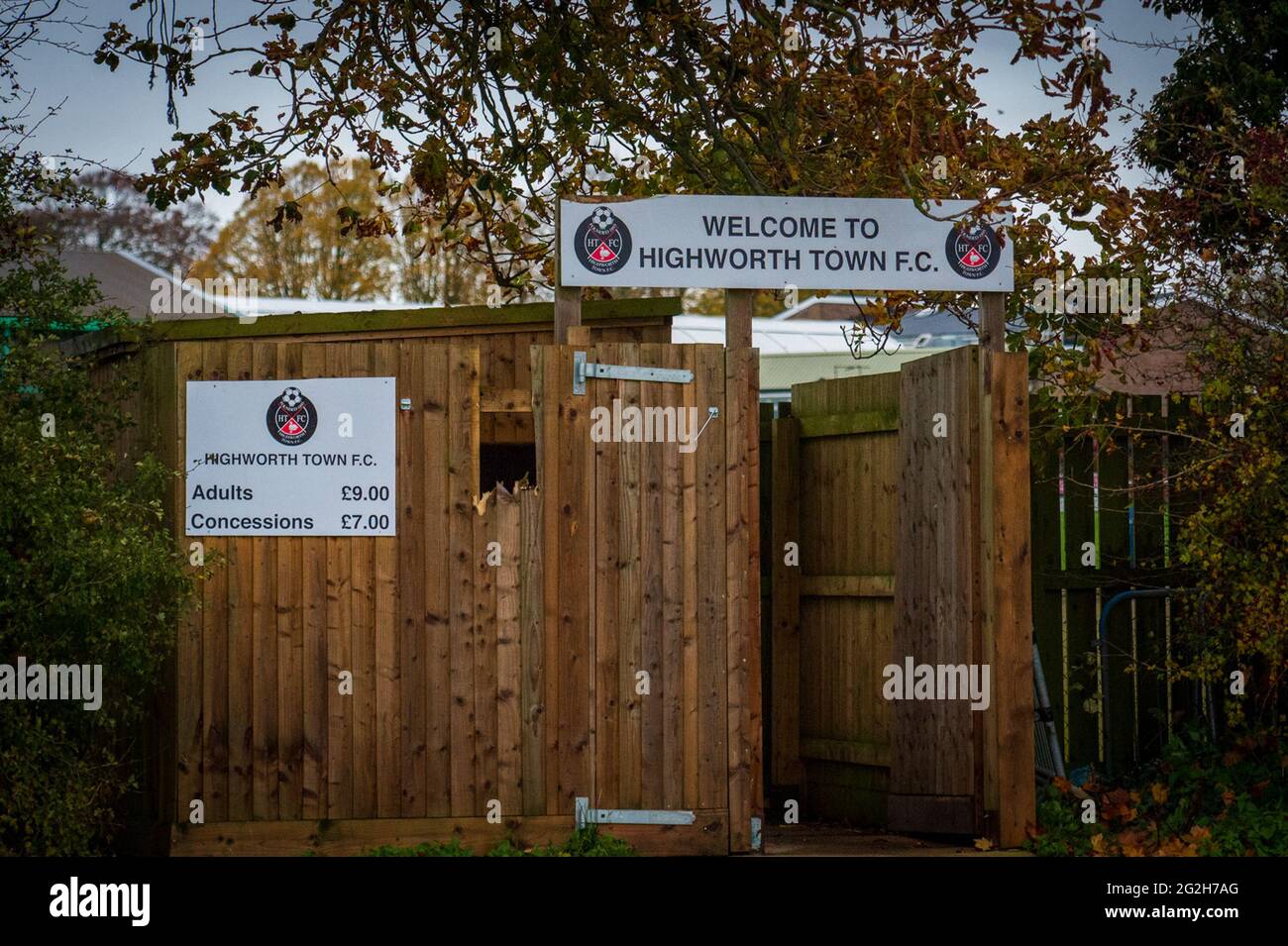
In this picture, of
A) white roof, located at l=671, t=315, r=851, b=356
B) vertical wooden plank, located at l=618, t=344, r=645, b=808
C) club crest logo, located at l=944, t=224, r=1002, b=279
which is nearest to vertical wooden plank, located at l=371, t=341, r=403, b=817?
vertical wooden plank, located at l=618, t=344, r=645, b=808

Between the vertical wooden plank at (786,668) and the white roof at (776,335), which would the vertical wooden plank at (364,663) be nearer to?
the vertical wooden plank at (786,668)

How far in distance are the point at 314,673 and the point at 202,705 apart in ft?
1.77

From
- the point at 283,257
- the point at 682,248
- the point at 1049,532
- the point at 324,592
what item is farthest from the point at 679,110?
the point at 283,257

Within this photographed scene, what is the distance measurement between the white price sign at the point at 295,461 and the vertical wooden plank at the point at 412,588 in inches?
2.5

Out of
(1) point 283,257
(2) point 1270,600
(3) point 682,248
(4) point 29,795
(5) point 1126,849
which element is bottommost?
(5) point 1126,849

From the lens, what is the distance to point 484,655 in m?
6.82

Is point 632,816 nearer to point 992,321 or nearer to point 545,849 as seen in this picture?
point 545,849

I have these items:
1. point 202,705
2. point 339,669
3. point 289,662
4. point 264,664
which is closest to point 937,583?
point 339,669

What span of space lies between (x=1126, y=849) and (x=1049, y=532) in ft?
7.13

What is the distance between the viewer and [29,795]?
5.86m

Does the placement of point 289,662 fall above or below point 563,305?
below

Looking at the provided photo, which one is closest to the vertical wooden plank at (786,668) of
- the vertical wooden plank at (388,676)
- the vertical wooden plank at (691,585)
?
the vertical wooden plank at (691,585)

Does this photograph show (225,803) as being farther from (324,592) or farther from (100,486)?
(100,486)

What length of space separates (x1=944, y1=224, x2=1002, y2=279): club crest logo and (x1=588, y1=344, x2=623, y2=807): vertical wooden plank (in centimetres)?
173
